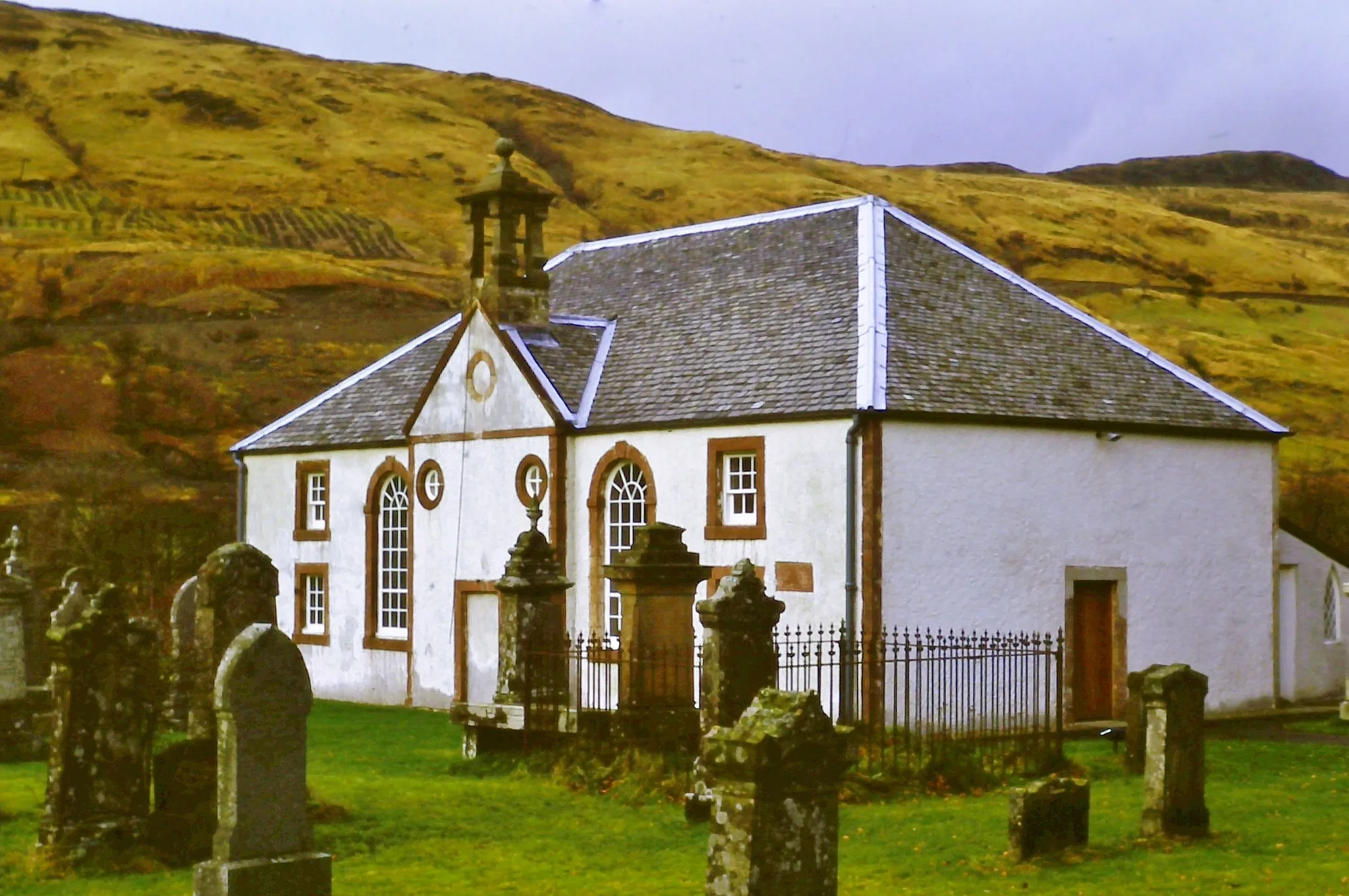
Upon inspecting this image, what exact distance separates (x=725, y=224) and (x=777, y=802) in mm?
23964

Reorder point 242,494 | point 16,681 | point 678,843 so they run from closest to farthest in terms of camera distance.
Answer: point 678,843
point 16,681
point 242,494

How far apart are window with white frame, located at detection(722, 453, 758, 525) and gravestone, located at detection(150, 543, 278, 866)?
11.5 m

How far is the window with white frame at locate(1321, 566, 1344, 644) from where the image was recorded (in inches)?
1297

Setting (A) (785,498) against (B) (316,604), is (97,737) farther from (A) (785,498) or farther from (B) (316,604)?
(B) (316,604)

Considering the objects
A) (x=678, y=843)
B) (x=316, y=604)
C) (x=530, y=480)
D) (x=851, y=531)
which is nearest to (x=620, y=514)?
(x=530, y=480)

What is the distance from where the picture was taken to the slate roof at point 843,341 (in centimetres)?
2648

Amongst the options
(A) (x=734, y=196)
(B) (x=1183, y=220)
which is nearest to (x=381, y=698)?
(A) (x=734, y=196)

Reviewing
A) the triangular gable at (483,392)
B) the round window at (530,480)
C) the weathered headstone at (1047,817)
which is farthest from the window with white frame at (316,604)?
the weathered headstone at (1047,817)

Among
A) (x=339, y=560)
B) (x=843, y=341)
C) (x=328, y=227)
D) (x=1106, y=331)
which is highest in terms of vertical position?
(x=328, y=227)

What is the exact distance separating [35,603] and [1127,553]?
21.0m

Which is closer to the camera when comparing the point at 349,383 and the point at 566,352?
the point at 566,352

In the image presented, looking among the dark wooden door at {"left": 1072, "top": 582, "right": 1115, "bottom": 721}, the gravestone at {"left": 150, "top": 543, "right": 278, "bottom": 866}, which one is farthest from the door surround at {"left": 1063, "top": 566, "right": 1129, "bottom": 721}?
the gravestone at {"left": 150, "top": 543, "right": 278, "bottom": 866}

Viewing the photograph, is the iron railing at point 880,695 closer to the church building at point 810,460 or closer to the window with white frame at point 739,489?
the church building at point 810,460

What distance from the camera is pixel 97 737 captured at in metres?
14.2
